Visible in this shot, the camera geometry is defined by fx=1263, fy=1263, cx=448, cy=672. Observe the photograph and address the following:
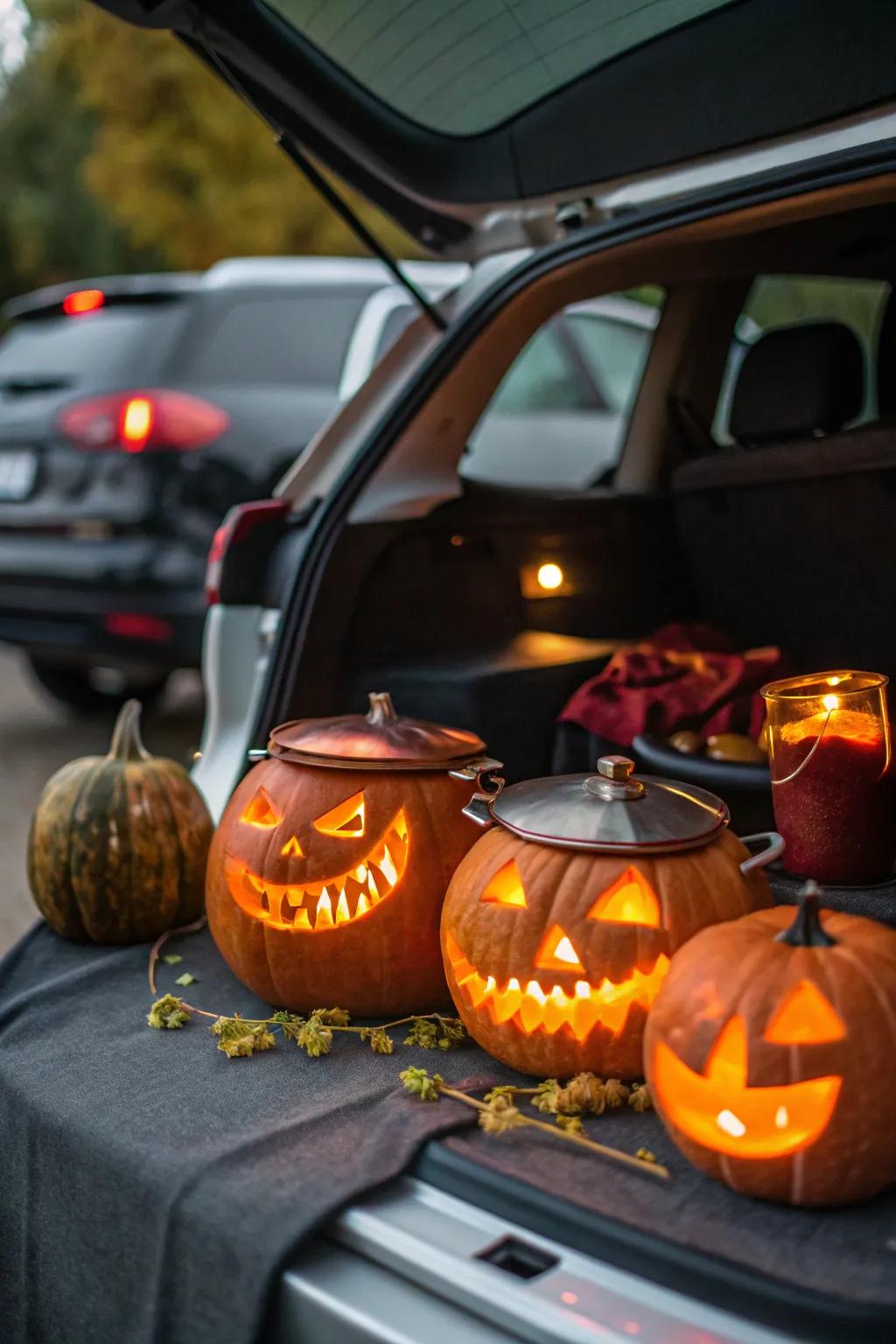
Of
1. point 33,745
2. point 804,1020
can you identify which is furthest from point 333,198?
point 33,745

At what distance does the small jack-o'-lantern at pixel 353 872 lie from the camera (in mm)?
1763

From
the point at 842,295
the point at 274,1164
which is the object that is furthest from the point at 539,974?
the point at 842,295

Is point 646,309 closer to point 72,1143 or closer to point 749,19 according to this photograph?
point 749,19

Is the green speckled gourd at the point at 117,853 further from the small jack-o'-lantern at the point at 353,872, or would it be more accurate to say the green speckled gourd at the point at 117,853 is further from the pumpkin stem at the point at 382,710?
the pumpkin stem at the point at 382,710

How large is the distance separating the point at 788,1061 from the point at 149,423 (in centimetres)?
364

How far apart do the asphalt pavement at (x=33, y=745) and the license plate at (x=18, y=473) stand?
1097mm

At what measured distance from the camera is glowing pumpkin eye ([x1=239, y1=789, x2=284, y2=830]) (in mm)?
1831

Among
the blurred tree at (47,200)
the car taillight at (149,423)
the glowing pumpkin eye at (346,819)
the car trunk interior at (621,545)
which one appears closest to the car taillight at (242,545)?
the car trunk interior at (621,545)

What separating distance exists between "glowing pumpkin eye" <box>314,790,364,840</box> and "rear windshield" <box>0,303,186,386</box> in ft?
10.2

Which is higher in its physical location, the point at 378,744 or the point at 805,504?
the point at 805,504

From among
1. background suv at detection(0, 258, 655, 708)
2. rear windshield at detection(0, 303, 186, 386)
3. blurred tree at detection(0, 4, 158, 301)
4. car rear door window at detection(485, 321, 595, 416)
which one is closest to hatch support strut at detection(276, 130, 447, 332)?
background suv at detection(0, 258, 655, 708)

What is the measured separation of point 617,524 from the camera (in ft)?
9.43

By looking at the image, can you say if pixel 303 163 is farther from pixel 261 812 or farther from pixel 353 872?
pixel 353 872

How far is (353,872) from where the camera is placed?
1.76 m
